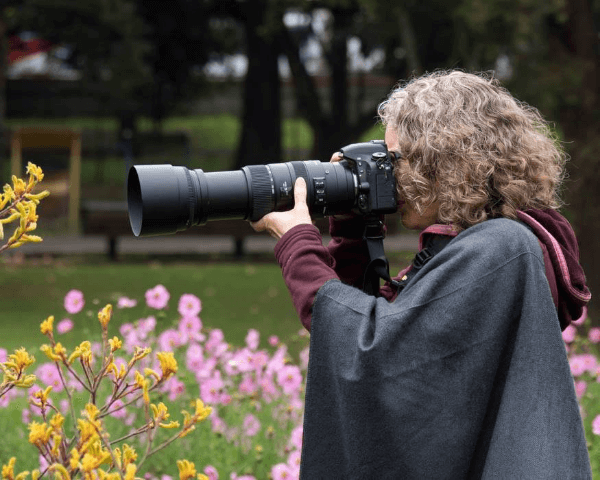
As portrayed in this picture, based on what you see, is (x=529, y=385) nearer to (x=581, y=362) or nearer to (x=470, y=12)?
(x=581, y=362)

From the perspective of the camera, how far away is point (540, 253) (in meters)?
1.77

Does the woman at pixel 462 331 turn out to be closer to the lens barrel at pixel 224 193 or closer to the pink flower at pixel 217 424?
the lens barrel at pixel 224 193

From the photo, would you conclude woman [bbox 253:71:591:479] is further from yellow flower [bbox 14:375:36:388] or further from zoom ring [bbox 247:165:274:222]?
yellow flower [bbox 14:375:36:388]

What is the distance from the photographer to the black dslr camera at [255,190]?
203 cm

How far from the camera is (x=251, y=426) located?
3.49 meters

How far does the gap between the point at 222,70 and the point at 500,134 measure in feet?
82.6

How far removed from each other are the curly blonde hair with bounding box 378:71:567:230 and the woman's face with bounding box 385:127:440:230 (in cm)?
2

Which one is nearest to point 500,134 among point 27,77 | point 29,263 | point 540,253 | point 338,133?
point 540,253

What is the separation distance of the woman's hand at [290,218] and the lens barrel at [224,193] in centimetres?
2

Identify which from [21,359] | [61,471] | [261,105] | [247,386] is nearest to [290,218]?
[21,359]

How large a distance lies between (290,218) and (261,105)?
16997 mm

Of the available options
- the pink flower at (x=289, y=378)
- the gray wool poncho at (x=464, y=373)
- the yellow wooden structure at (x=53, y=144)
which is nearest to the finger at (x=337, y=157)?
the gray wool poncho at (x=464, y=373)

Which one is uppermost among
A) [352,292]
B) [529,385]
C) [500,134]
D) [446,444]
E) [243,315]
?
[500,134]

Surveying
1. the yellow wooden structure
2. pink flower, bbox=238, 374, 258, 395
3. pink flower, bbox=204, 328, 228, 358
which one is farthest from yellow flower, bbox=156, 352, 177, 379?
the yellow wooden structure
